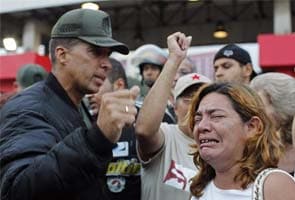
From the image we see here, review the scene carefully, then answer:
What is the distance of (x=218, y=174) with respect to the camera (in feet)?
7.13

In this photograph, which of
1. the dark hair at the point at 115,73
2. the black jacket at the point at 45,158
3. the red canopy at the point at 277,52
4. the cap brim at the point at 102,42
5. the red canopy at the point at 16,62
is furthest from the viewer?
the red canopy at the point at 16,62

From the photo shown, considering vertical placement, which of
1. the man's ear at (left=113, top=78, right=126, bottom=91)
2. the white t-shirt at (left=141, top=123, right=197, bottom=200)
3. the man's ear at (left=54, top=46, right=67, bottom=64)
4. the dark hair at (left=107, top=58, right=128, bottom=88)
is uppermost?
the man's ear at (left=54, top=46, right=67, bottom=64)

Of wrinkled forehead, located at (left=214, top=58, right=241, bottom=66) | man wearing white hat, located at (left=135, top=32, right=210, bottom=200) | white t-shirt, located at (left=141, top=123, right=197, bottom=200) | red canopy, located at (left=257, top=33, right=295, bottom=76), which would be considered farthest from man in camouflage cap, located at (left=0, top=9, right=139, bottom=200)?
red canopy, located at (left=257, top=33, right=295, bottom=76)

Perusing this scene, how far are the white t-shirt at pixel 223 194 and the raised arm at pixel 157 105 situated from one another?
1.64 ft

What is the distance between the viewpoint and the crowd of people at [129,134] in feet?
5.20

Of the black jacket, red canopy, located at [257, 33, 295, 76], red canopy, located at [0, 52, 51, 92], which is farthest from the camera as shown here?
red canopy, located at [0, 52, 51, 92]

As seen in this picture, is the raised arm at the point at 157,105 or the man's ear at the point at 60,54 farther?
the raised arm at the point at 157,105

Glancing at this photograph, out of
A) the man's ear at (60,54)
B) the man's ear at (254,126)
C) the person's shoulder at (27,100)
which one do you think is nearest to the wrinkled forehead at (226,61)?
the man's ear at (254,126)

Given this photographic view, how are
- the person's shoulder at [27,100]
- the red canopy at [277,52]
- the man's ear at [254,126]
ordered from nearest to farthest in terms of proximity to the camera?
the person's shoulder at [27,100] → the man's ear at [254,126] → the red canopy at [277,52]

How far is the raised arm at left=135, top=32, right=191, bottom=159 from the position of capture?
2613mm

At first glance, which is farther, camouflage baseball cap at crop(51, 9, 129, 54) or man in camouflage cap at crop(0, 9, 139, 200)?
camouflage baseball cap at crop(51, 9, 129, 54)

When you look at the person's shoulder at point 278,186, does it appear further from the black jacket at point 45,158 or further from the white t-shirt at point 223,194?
the black jacket at point 45,158

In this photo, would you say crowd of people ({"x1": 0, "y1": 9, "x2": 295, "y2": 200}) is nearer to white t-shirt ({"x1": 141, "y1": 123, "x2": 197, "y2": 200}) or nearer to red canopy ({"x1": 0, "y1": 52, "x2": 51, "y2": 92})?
white t-shirt ({"x1": 141, "y1": 123, "x2": 197, "y2": 200})

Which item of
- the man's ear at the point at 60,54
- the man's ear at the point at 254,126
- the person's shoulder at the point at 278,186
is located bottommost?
the person's shoulder at the point at 278,186
